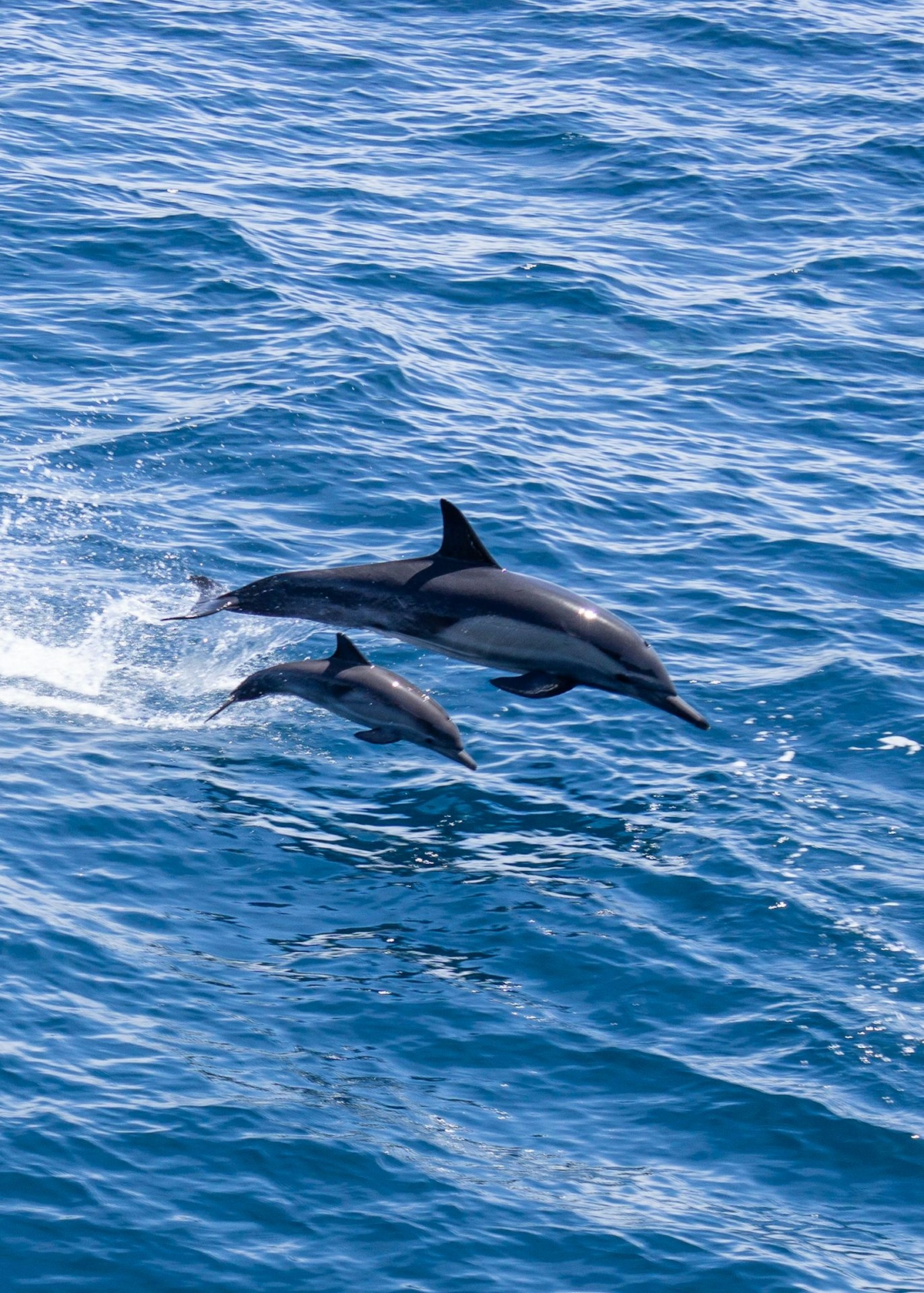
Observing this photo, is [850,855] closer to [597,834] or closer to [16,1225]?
[597,834]

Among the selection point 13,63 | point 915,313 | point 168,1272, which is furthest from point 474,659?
point 13,63

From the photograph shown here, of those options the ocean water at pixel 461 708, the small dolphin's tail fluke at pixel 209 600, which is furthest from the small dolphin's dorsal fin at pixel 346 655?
the ocean water at pixel 461 708

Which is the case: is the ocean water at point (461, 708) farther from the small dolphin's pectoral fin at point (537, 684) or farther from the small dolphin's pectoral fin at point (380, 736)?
the small dolphin's pectoral fin at point (537, 684)

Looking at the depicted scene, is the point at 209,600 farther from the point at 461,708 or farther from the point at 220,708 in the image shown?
the point at 461,708

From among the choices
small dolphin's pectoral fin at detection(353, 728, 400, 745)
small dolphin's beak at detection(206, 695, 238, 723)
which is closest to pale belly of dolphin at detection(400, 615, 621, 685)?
small dolphin's pectoral fin at detection(353, 728, 400, 745)

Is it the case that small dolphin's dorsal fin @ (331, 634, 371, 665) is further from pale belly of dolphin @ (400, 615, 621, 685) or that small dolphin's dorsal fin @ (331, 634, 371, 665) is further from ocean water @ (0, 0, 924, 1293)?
pale belly of dolphin @ (400, 615, 621, 685)

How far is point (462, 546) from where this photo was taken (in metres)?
16.2

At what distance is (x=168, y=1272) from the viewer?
1115 cm

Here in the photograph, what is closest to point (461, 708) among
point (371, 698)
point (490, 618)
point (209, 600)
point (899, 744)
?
point (371, 698)

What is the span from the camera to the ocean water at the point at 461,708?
12.3 m

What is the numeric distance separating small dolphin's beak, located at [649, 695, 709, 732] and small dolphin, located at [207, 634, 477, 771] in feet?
5.79

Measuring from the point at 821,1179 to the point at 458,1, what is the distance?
37257mm

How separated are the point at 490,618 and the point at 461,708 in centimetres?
341

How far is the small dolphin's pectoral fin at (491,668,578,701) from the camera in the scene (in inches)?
623
